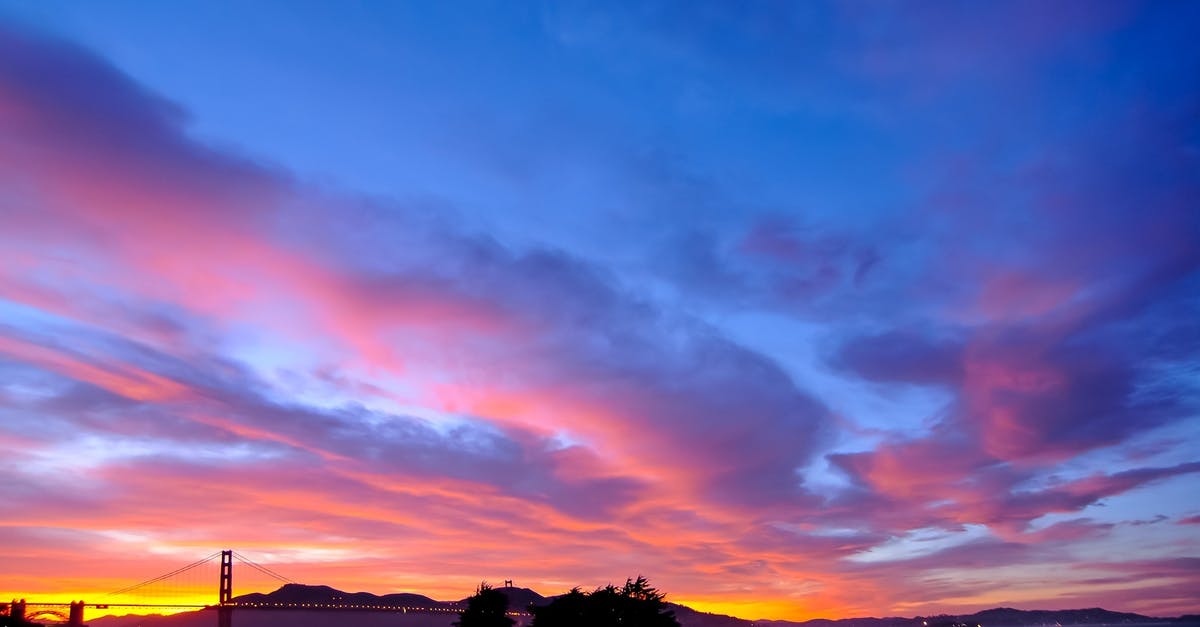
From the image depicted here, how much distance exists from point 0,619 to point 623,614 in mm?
47830

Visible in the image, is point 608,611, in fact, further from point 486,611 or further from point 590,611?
point 486,611

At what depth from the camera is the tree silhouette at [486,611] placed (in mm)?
59906

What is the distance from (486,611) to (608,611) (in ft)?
26.9

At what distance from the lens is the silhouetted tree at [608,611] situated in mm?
58969

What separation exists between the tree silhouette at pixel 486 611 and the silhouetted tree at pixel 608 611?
98.9 inches

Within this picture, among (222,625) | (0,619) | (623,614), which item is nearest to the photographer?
(623,614)

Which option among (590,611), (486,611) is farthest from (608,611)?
(486,611)

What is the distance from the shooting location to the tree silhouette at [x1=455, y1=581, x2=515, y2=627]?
5991 cm

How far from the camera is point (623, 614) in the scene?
198ft

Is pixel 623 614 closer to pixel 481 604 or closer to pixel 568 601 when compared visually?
pixel 568 601

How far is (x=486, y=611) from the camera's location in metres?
61.6

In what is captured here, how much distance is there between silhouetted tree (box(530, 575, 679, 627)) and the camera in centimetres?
5897

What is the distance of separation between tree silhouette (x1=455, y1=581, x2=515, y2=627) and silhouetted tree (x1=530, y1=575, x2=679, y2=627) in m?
2.51

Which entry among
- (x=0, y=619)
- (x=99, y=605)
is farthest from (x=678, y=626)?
(x=99, y=605)
